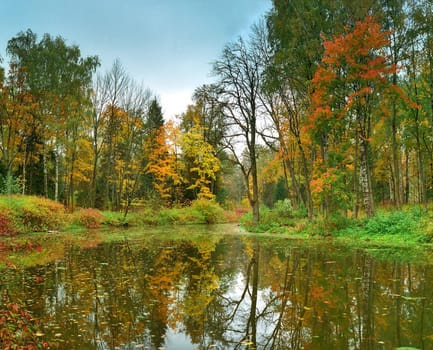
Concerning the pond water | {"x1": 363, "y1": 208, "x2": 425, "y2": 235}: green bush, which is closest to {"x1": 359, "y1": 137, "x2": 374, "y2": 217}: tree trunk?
{"x1": 363, "y1": 208, "x2": 425, "y2": 235}: green bush

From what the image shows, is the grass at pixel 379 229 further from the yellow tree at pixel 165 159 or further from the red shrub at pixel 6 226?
the yellow tree at pixel 165 159

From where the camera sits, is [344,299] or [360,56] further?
[360,56]

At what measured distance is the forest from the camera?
16.6 m

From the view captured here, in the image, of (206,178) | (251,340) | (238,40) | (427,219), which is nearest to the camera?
(251,340)

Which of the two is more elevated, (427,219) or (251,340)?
(427,219)

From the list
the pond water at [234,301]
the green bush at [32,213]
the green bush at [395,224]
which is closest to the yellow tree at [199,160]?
the green bush at [32,213]

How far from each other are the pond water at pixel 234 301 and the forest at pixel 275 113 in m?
8.33

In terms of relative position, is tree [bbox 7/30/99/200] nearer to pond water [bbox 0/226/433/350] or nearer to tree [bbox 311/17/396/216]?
tree [bbox 311/17/396/216]

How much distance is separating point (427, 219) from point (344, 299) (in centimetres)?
999

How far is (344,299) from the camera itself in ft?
19.9

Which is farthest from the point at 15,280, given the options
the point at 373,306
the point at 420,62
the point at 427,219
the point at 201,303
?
the point at 420,62

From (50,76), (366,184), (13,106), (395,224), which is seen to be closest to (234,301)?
(395,224)

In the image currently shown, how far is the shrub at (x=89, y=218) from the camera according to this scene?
84.4ft

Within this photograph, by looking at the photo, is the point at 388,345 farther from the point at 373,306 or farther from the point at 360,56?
the point at 360,56
